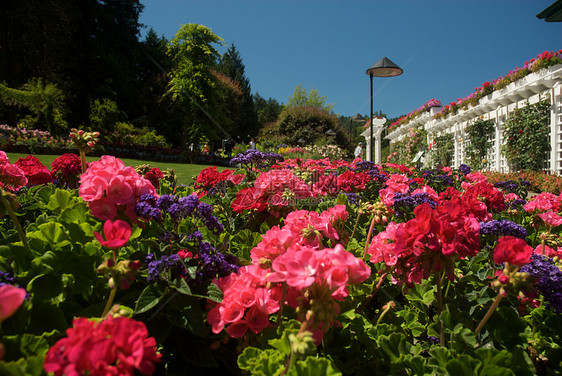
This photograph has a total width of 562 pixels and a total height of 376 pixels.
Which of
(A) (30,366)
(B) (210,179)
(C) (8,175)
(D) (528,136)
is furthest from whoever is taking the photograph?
(D) (528,136)

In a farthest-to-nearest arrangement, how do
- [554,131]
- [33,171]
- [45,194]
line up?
[554,131] → [33,171] → [45,194]

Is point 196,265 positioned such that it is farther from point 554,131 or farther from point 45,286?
point 554,131

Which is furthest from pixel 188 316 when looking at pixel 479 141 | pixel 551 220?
pixel 479 141

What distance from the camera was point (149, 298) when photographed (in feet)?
2.74

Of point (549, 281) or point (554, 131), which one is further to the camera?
point (554, 131)

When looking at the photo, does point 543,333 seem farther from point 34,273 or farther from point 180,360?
point 34,273

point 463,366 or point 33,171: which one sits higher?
point 33,171

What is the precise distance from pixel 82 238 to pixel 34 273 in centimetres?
39

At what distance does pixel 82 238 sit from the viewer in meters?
1.22

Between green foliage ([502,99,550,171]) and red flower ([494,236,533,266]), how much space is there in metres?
10.8

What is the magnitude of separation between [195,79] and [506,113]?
2217 cm

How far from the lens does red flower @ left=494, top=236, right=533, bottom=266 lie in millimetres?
799

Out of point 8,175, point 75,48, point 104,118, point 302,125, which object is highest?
point 75,48

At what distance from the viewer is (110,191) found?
103 cm
